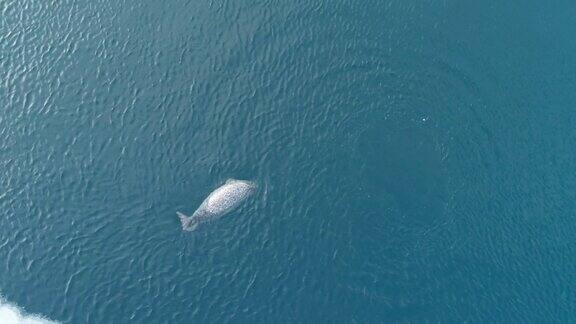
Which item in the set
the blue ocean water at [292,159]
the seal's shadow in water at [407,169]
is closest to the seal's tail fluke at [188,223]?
the blue ocean water at [292,159]

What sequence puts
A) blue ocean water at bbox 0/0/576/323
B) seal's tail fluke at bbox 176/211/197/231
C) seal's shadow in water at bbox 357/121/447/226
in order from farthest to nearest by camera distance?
seal's shadow in water at bbox 357/121/447/226 → seal's tail fluke at bbox 176/211/197/231 → blue ocean water at bbox 0/0/576/323

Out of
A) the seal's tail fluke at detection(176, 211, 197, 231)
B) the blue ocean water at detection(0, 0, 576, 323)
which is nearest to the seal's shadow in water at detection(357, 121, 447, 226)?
the blue ocean water at detection(0, 0, 576, 323)

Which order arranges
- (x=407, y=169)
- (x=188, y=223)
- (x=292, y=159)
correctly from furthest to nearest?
1. (x=292, y=159)
2. (x=407, y=169)
3. (x=188, y=223)

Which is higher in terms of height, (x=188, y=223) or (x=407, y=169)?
(x=407, y=169)

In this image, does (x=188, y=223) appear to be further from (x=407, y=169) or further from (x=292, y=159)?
(x=407, y=169)

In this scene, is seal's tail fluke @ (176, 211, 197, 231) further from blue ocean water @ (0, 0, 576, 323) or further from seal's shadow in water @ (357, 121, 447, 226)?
seal's shadow in water @ (357, 121, 447, 226)

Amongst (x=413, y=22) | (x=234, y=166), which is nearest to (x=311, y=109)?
(x=234, y=166)

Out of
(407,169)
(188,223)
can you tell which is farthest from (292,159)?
(188,223)
